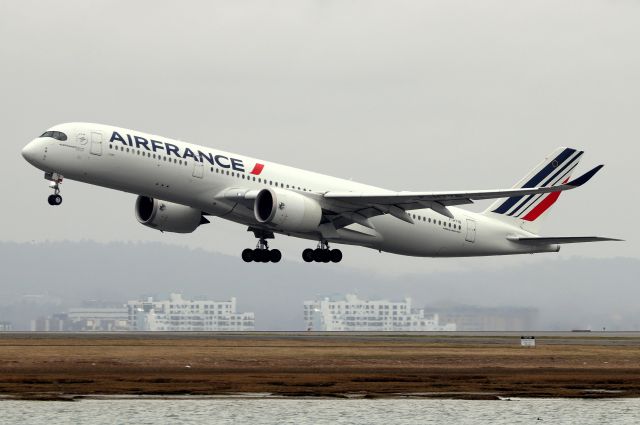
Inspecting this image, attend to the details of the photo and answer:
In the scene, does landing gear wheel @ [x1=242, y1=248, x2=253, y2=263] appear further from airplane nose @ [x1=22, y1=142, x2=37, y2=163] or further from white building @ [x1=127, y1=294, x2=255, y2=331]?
white building @ [x1=127, y1=294, x2=255, y2=331]

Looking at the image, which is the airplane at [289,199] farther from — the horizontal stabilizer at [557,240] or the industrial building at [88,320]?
the industrial building at [88,320]

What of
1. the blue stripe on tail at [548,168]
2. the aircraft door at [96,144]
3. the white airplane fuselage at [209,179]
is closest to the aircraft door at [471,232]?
the white airplane fuselage at [209,179]

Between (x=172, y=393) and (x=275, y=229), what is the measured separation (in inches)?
1194

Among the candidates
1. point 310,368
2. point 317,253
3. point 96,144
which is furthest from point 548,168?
point 310,368

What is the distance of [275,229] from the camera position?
64.2 meters

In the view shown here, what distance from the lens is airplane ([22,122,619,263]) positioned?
58656 mm

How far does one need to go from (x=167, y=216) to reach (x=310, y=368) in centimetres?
2876

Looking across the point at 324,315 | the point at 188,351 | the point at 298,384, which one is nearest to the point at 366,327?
the point at 324,315

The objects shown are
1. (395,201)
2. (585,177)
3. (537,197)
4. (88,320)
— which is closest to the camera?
(585,177)

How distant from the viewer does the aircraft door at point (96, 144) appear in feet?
191

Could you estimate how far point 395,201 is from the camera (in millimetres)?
64562

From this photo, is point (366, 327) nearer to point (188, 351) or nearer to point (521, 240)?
point (521, 240)

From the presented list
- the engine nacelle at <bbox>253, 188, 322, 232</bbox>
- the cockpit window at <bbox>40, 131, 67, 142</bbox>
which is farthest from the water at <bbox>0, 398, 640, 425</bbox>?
the engine nacelle at <bbox>253, 188, 322, 232</bbox>

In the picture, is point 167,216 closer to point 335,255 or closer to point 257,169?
point 257,169
